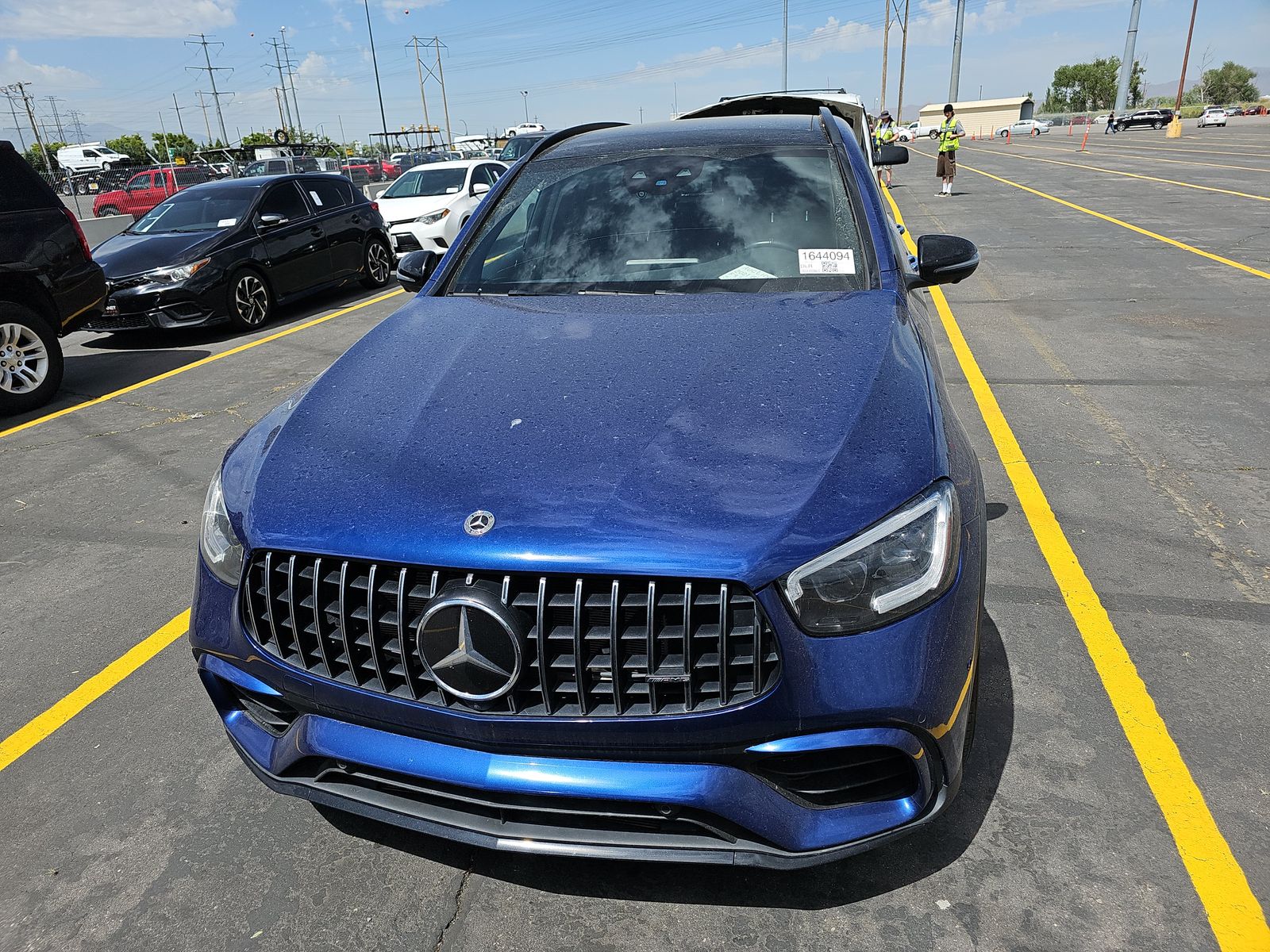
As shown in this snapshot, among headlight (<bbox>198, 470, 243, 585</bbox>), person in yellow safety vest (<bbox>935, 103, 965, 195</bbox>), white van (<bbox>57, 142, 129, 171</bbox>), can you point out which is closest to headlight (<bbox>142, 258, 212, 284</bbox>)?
headlight (<bbox>198, 470, 243, 585</bbox>)

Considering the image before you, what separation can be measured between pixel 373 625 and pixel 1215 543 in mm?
3595

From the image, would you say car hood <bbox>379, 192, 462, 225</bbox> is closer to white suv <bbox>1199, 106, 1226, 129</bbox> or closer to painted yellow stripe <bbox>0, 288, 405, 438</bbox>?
painted yellow stripe <bbox>0, 288, 405, 438</bbox>

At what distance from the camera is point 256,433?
8.49 feet

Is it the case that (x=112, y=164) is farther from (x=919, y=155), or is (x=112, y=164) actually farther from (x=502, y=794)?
(x=502, y=794)

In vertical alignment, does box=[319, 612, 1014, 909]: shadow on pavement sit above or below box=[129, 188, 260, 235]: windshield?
below

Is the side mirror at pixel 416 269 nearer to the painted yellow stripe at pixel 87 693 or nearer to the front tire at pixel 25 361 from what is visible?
the painted yellow stripe at pixel 87 693

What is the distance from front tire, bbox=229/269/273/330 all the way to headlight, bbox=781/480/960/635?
364 inches

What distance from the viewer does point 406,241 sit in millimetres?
13266

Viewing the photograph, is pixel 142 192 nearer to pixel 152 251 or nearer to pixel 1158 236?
pixel 152 251

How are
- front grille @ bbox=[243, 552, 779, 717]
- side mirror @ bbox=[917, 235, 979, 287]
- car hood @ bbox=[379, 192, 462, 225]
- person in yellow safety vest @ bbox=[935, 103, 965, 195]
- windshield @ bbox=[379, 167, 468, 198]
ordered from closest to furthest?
front grille @ bbox=[243, 552, 779, 717] < side mirror @ bbox=[917, 235, 979, 287] < car hood @ bbox=[379, 192, 462, 225] < windshield @ bbox=[379, 167, 468, 198] < person in yellow safety vest @ bbox=[935, 103, 965, 195]

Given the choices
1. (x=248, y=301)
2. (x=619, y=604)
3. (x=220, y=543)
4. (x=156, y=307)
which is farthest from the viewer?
(x=248, y=301)

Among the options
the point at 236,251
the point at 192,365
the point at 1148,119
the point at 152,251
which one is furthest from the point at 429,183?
the point at 1148,119

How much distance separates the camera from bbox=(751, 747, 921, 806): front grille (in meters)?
1.79

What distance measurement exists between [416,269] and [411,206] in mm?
10813
